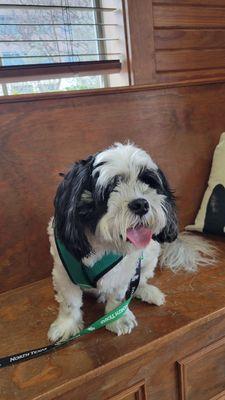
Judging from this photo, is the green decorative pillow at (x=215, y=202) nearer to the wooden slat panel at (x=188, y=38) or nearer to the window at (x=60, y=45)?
the wooden slat panel at (x=188, y=38)

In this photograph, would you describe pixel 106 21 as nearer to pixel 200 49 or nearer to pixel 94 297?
pixel 200 49

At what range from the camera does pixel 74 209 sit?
779 mm

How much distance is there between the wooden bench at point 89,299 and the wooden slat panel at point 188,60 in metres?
0.10

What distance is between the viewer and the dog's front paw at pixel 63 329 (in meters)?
0.95

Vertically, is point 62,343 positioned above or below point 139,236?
below

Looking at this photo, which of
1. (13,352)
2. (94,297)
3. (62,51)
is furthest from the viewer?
(62,51)

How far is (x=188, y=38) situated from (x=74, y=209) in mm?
1017

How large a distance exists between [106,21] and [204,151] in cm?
62

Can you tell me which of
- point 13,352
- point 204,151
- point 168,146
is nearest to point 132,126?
point 168,146

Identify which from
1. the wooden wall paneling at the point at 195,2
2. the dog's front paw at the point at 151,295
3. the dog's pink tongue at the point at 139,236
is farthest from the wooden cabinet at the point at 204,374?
the wooden wall paneling at the point at 195,2

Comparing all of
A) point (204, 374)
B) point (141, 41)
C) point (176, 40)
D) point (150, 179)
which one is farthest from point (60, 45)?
point (204, 374)

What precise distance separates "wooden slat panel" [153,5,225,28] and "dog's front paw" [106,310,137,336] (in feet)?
3.37

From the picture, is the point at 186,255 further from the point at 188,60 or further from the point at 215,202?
the point at 188,60

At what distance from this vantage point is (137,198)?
78cm
